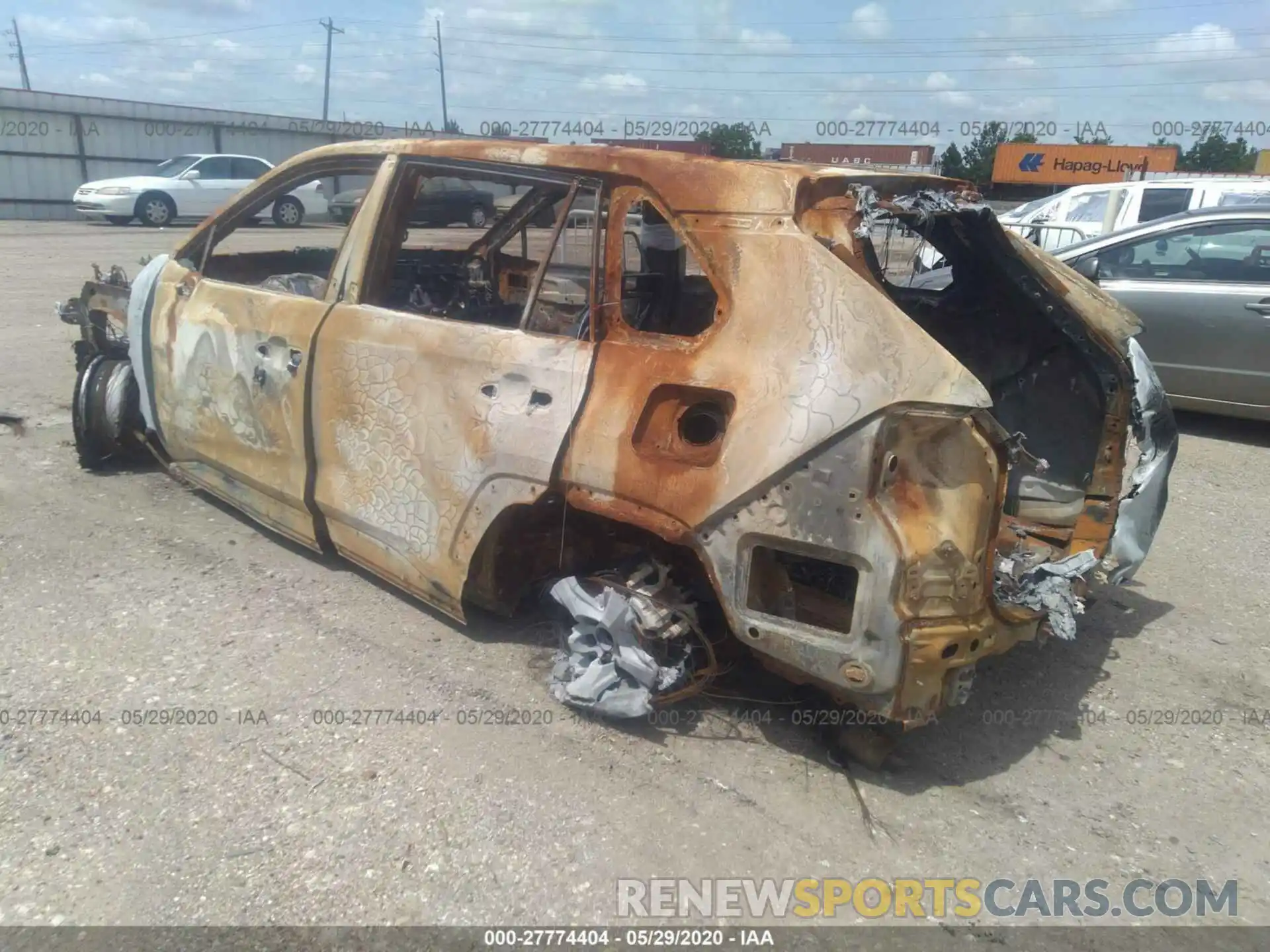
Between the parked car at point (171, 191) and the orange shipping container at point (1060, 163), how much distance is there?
2822 cm

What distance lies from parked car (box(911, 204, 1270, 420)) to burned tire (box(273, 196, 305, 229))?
516 centimetres

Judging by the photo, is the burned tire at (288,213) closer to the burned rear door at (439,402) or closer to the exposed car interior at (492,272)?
the exposed car interior at (492,272)

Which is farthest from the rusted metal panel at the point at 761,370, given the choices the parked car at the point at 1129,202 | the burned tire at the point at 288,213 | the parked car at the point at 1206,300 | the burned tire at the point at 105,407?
the parked car at the point at 1129,202

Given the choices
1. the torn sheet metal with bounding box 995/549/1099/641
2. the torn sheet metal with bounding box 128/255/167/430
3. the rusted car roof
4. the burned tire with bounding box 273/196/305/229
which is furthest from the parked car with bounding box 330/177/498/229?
the torn sheet metal with bounding box 995/549/1099/641

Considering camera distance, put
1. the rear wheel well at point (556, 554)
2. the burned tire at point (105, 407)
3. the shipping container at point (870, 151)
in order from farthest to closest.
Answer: the shipping container at point (870, 151) → the burned tire at point (105, 407) → the rear wheel well at point (556, 554)

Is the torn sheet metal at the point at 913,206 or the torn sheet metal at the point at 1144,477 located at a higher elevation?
the torn sheet metal at the point at 913,206

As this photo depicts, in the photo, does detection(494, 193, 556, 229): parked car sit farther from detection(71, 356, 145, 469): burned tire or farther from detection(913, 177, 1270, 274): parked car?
detection(913, 177, 1270, 274): parked car

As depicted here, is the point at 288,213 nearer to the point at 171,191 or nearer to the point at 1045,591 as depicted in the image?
the point at 1045,591

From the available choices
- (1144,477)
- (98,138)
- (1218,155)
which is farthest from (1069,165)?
(1144,477)

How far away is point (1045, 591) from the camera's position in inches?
114

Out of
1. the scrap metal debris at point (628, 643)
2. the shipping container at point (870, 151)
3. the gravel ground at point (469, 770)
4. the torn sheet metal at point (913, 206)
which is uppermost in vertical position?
the shipping container at point (870, 151)

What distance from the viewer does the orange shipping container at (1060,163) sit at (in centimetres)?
3512

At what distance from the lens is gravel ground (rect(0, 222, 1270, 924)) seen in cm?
241

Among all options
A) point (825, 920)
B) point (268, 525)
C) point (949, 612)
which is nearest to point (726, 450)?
point (949, 612)
